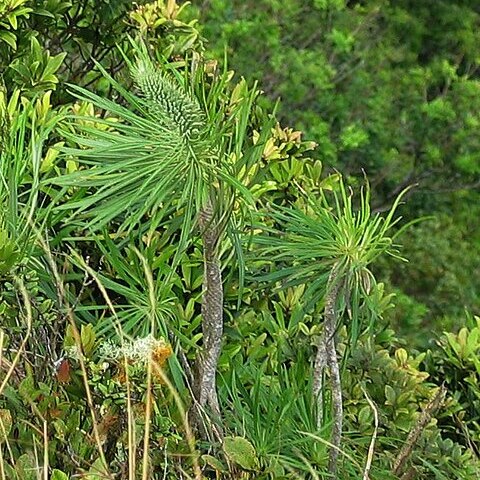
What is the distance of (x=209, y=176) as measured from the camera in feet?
6.29

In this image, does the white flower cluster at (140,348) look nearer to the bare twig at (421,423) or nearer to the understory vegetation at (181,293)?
the understory vegetation at (181,293)

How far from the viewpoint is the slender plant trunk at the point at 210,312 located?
197cm

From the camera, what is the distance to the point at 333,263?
2027mm

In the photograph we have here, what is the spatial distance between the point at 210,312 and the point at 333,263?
26cm

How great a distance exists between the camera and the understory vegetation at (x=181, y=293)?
1.91 metres

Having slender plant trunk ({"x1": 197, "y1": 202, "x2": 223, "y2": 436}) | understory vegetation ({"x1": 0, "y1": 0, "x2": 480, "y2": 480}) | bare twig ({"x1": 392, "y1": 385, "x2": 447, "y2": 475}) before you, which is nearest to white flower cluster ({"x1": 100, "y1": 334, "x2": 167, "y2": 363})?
understory vegetation ({"x1": 0, "y1": 0, "x2": 480, "y2": 480})

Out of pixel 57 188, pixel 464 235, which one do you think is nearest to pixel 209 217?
pixel 57 188

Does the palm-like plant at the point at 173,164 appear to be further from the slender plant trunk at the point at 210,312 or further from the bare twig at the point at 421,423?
the bare twig at the point at 421,423

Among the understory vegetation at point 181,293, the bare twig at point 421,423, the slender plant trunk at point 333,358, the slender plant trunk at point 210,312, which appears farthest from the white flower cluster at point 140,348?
the bare twig at point 421,423

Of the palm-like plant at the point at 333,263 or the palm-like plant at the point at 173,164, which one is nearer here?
the palm-like plant at the point at 173,164

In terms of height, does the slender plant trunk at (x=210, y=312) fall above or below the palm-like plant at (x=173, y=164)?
below

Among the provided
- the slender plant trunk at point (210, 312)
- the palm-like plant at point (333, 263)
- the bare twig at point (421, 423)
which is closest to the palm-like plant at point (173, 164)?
the slender plant trunk at point (210, 312)

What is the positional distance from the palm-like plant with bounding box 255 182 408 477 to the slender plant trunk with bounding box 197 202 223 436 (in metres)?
0.17

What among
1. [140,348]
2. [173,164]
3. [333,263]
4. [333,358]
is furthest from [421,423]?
[173,164]
